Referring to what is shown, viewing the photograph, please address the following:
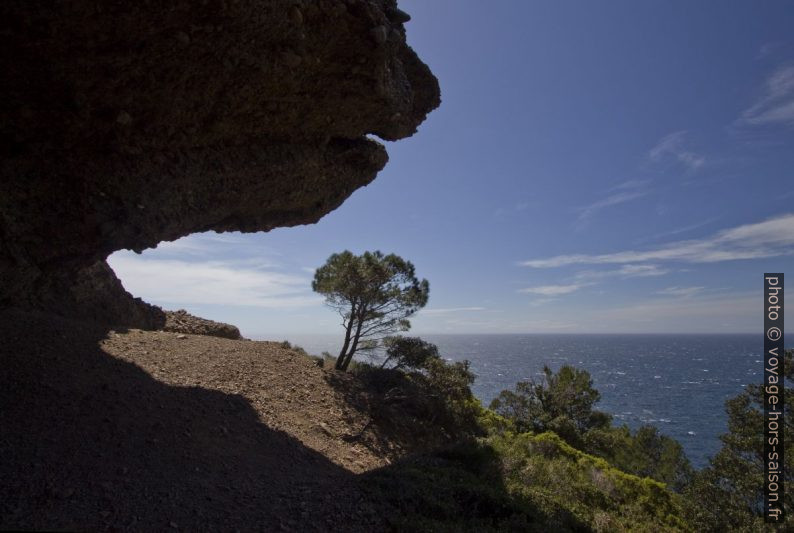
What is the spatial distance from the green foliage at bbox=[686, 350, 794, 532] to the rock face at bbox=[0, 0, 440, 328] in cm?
1703

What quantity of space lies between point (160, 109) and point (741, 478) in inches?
882

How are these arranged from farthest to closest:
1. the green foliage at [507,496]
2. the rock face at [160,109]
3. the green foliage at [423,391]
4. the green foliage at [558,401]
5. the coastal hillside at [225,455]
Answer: the green foliage at [558,401]
the green foliage at [423,391]
the green foliage at [507,496]
the rock face at [160,109]
the coastal hillside at [225,455]

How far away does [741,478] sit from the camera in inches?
610

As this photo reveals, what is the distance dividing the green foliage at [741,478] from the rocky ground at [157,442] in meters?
12.0

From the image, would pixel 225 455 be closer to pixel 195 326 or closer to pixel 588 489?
pixel 588 489

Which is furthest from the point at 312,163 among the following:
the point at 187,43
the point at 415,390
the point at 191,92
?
the point at 415,390

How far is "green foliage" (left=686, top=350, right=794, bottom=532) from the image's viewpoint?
535 inches

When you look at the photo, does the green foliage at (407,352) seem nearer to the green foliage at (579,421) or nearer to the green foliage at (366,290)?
the green foliage at (366,290)

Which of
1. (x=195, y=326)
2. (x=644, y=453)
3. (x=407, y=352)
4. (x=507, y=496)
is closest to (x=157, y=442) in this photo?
(x=507, y=496)

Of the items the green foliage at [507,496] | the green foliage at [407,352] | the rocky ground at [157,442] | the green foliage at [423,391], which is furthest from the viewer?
the green foliage at [407,352]

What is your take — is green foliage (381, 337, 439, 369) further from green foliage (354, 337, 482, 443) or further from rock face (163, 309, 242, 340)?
rock face (163, 309, 242, 340)

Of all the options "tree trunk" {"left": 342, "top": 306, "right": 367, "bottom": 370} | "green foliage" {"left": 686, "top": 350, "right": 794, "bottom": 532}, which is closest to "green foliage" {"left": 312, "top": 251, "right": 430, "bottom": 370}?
"tree trunk" {"left": 342, "top": 306, "right": 367, "bottom": 370}

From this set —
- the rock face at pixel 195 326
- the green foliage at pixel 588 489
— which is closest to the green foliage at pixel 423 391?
the green foliage at pixel 588 489

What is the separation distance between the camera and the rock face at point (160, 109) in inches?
255
